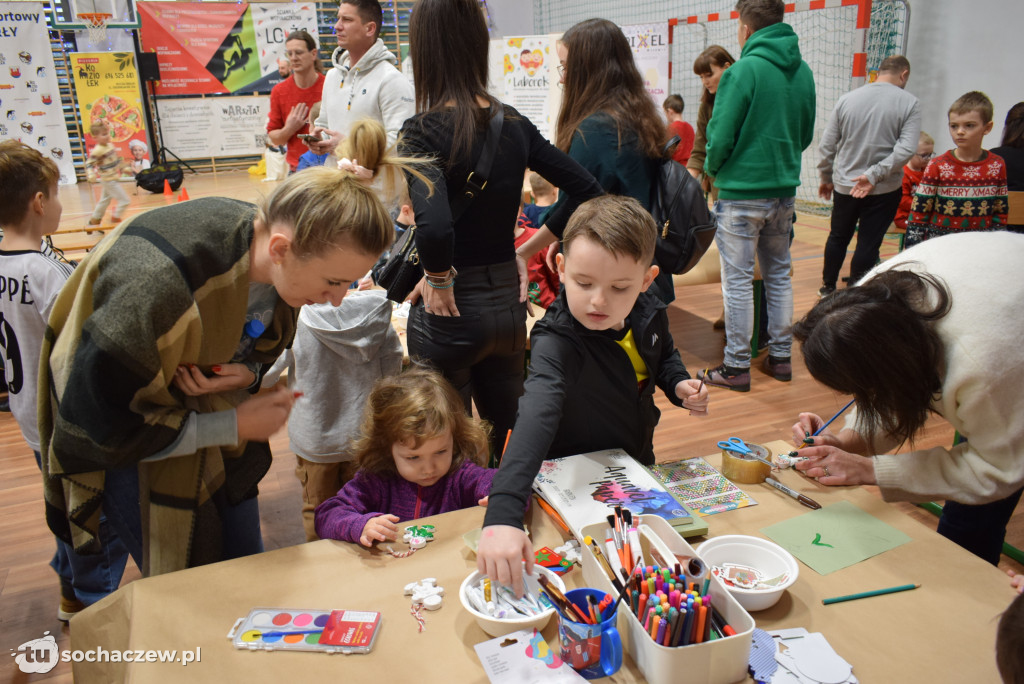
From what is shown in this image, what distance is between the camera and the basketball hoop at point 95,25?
9.73 meters

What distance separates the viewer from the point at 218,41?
10.5 m

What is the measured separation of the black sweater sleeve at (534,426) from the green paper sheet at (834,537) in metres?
0.44

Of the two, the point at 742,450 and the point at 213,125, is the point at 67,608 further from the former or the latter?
the point at 213,125

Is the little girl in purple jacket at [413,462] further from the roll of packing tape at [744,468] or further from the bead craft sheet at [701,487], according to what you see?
the roll of packing tape at [744,468]

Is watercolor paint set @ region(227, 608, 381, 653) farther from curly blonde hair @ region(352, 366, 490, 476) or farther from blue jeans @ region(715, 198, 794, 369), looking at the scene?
blue jeans @ region(715, 198, 794, 369)

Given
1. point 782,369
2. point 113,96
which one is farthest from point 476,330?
point 113,96

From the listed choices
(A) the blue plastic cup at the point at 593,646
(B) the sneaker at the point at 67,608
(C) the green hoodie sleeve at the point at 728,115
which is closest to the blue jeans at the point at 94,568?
(B) the sneaker at the point at 67,608

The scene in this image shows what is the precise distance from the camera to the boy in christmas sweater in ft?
12.7

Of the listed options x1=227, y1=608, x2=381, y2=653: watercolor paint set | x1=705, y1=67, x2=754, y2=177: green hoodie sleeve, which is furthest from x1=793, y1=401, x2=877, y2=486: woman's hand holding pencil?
x1=705, y1=67, x2=754, y2=177: green hoodie sleeve

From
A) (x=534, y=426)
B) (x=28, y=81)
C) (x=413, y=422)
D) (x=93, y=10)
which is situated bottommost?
(x=413, y=422)

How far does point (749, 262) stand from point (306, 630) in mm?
2995

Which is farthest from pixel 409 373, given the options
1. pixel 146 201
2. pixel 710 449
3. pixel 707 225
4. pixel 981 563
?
pixel 146 201

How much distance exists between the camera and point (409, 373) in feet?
5.98

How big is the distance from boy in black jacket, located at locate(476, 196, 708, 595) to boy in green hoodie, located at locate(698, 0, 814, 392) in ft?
6.57
